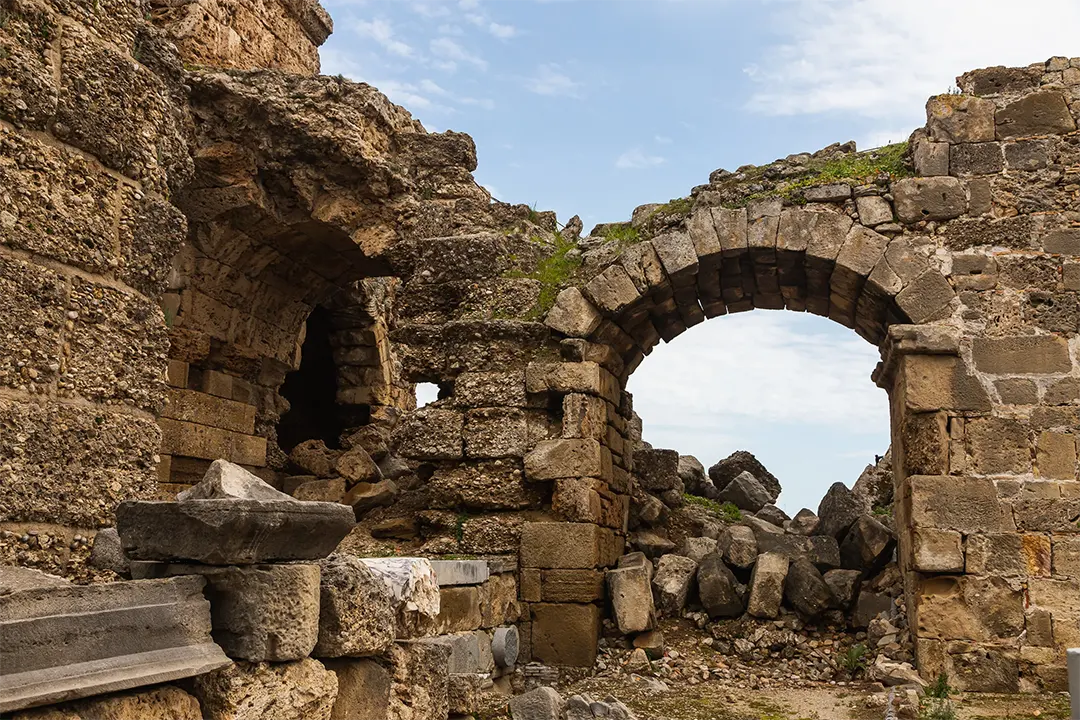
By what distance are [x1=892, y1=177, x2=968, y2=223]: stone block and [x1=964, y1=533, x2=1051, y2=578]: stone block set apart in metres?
2.39

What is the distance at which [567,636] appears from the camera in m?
7.72

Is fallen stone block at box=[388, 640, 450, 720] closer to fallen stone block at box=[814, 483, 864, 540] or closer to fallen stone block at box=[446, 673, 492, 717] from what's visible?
fallen stone block at box=[446, 673, 492, 717]

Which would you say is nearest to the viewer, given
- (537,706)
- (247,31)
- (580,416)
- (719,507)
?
(537,706)

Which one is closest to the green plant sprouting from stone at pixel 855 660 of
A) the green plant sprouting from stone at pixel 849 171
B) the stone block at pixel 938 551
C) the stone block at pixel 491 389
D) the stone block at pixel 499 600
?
the stone block at pixel 938 551

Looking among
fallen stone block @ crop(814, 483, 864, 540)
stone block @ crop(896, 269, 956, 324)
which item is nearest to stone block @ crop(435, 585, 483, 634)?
stone block @ crop(896, 269, 956, 324)

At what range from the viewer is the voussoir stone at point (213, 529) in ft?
8.84

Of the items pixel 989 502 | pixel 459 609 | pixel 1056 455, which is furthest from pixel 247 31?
pixel 1056 455

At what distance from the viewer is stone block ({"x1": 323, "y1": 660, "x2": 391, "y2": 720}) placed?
10.8ft

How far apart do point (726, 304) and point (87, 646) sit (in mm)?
7387

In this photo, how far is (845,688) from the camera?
723cm

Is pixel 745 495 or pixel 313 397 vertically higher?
pixel 313 397

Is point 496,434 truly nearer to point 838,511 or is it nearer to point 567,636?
point 567,636

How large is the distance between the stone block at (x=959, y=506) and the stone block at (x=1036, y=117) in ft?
8.81

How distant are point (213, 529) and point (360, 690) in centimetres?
96
